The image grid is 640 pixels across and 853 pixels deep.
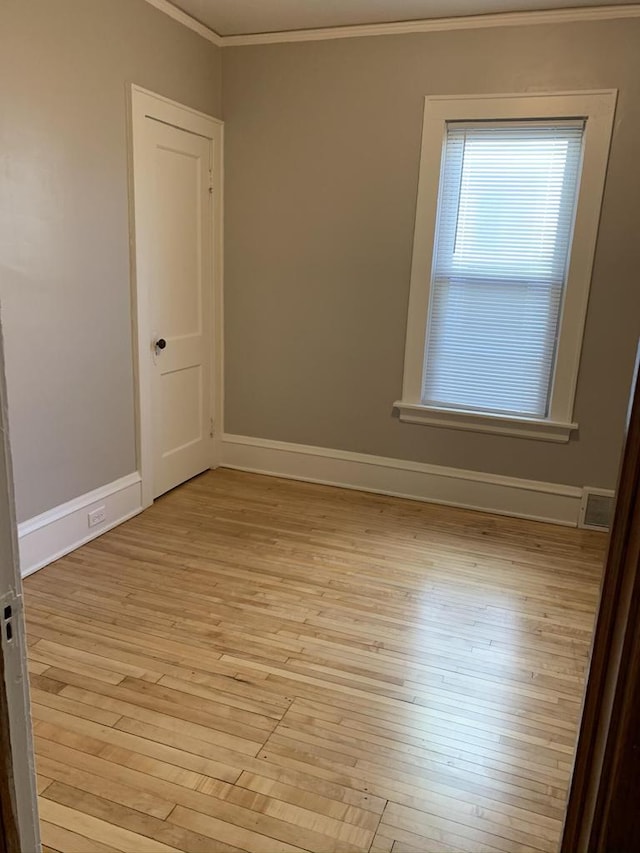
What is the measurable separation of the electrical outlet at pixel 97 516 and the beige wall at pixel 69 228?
0.14 metres

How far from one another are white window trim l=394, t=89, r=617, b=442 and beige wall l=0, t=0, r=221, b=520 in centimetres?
153

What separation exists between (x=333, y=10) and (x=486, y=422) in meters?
2.42

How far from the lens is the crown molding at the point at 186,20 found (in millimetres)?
3299

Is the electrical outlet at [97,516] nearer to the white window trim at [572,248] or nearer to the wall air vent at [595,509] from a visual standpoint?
the white window trim at [572,248]

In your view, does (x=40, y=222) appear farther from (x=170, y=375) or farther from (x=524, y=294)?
(x=524, y=294)

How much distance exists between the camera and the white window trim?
10.8 feet

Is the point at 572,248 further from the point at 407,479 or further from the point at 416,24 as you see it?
the point at 407,479

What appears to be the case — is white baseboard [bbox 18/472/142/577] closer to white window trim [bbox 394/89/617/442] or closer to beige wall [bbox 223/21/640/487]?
beige wall [bbox 223/21/640/487]

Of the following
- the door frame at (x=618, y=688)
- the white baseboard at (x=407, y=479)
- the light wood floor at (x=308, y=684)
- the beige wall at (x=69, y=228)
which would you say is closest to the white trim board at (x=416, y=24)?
the beige wall at (x=69, y=228)

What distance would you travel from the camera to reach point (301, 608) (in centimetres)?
271

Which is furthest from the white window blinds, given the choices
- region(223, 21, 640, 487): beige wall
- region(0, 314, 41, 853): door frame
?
region(0, 314, 41, 853): door frame

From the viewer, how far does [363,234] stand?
3828 mm

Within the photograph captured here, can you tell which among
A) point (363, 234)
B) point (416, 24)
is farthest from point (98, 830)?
point (416, 24)

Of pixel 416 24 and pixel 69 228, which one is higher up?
pixel 416 24
